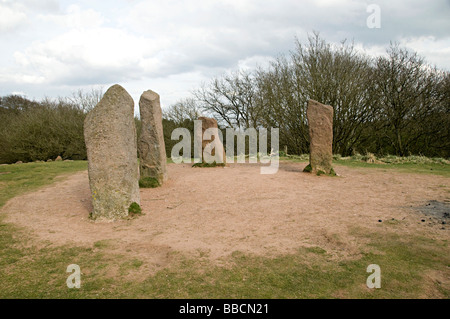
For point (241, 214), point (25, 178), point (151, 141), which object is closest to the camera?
point (241, 214)

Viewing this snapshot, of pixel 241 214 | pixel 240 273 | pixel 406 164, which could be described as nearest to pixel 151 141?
pixel 241 214

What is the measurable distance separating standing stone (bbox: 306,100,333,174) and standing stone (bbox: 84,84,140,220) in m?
6.48

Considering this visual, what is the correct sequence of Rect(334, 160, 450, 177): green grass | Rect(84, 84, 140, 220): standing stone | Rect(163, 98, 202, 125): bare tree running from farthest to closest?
1. Rect(163, 98, 202, 125): bare tree
2. Rect(334, 160, 450, 177): green grass
3. Rect(84, 84, 140, 220): standing stone

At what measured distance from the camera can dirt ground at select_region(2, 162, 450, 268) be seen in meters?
4.89

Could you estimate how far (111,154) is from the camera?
20.0 feet

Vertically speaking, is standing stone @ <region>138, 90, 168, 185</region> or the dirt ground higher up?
standing stone @ <region>138, 90, 168, 185</region>

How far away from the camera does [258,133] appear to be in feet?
78.0

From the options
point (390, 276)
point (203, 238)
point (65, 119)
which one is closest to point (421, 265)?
point (390, 276)

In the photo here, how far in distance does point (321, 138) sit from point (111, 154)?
705 cm

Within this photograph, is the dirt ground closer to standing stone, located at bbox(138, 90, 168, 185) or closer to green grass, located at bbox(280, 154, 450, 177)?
standing stone, located at bbox(138, 90, 168, 185)

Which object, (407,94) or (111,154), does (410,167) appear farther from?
(111,154)

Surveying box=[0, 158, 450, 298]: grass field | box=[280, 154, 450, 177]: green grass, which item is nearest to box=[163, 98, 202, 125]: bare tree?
box=[280, 154, 450, 177]: green grass
